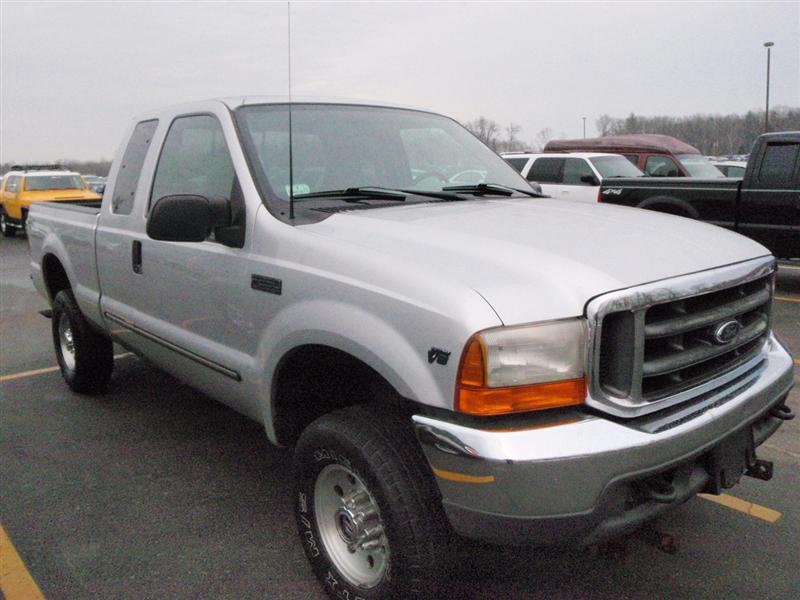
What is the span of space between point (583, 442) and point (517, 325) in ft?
1.24

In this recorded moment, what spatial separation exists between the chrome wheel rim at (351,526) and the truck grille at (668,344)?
34.4 inches

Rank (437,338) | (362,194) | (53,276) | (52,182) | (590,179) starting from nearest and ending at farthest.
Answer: (437,338) → (362,194) → (53,276) → (590,179) → (52,182)

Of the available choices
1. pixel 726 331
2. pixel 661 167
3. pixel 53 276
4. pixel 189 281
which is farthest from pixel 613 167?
pixel 726 331

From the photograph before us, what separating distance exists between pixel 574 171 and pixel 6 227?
16.3 metres

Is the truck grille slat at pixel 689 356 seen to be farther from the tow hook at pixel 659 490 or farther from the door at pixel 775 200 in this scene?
the door at pixel 775 200

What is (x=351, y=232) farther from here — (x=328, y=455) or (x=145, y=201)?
(x=145, y=201)

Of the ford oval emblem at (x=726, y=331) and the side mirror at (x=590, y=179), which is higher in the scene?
the side mirror at (x=590, y=179)

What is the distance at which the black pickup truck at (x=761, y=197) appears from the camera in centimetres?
904

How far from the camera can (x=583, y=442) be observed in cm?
205

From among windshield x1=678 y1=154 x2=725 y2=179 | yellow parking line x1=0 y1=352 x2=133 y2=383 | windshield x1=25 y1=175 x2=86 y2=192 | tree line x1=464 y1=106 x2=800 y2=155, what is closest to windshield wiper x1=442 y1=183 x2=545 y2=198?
yellow parking line x1=0 y1=352 x2=133 y2=383

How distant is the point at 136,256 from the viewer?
387 centimetres

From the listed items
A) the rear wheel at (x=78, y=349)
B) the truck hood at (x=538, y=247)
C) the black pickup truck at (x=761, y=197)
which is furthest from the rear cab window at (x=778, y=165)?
the rear wheel at (x=78, y=349)

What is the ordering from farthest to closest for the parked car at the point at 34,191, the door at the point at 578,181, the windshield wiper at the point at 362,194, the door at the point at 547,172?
the parked car at the point at 34,191 → the door at the point at 547,172 → the door at the point at 578,181 → the windshield wiper at the point at 362,194

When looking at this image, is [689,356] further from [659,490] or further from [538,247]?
[538,247]
